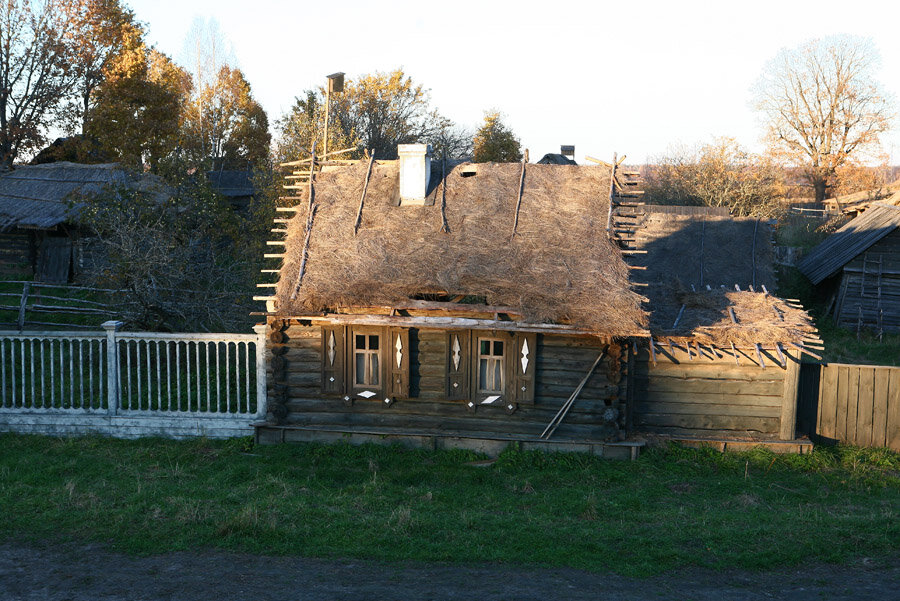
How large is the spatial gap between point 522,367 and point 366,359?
2877mm

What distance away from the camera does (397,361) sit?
13.1 meters

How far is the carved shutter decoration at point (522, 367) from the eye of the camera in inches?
502

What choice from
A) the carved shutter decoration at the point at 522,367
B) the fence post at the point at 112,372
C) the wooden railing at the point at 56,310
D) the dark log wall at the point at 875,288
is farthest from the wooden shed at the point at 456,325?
the dark log wall at the point at 875,288

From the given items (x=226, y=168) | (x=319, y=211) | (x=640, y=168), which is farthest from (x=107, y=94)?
(x=640, y=168)

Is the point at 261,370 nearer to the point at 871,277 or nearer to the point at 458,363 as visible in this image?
the point at 458,363

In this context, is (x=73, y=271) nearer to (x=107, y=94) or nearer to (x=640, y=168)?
(x=107, y=94)

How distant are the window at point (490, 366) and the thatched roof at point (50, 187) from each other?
15732 mm

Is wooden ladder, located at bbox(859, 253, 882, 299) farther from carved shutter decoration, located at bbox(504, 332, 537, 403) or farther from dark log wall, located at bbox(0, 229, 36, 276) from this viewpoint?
dark log wall, located at bbox(0, 229, 36, 276)

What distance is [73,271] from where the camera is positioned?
84.8ft

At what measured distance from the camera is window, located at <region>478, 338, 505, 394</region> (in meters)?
13.0

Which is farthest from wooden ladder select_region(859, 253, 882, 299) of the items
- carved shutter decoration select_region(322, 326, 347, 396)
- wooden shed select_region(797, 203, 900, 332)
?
carved shutter decoration select_region(322, 326, 347, 396)

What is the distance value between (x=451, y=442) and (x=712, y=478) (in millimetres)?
4394

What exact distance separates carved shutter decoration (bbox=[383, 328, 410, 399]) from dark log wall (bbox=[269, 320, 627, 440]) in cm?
20

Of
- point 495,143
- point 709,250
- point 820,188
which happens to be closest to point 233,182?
point 495,143
